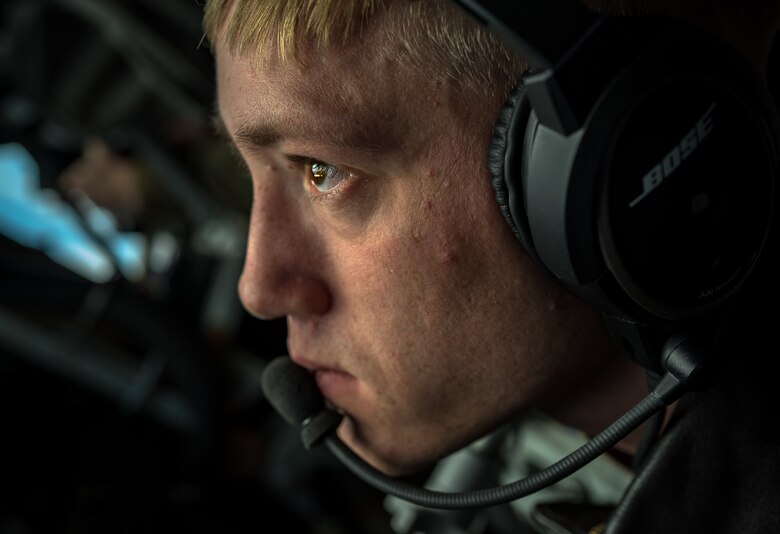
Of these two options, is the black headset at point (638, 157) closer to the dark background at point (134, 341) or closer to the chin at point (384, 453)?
the chin at point (384, 453)

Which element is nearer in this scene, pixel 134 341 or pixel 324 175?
pixel 324 175

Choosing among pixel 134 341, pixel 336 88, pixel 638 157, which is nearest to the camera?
pixel 638 157

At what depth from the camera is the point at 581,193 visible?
50cm

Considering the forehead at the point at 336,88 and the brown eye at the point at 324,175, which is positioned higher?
the forehead at the point at 336,88

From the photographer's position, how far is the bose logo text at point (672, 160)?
1.64 feet

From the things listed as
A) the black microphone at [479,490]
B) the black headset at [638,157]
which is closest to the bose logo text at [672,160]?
the black headset at [638,157]

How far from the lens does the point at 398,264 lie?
66 cm

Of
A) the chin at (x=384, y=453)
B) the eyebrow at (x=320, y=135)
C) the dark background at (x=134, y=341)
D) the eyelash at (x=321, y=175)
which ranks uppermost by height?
the eyebrow at (x=320, y=135)

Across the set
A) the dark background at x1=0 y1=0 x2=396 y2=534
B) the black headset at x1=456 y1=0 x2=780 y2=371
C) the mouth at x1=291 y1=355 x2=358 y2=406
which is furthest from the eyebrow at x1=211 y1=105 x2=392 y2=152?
the dark background at x1=0 y1=0 x2=396 y2=534

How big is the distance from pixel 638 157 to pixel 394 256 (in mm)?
232

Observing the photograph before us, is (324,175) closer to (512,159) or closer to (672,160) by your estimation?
(512,159)

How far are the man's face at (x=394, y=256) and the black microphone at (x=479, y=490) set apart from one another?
0.03 meters

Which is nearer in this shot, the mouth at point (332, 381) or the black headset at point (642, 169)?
the black headset at point (642, 169)

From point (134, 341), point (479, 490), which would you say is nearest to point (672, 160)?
point (479, 490)
